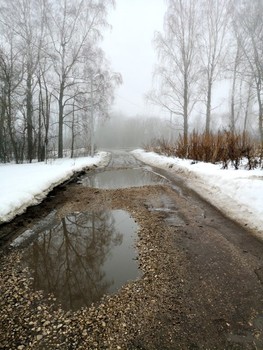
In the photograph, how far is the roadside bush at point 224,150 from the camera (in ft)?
24.2

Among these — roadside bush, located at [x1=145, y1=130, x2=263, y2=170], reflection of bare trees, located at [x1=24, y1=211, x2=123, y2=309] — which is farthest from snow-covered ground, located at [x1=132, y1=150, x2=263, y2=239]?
reflection of bare trees, located at [x1=24, y1=211, x2=123, y2=309]

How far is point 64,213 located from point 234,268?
3.30m

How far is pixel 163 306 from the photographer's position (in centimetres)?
197

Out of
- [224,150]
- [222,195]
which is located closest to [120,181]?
[224,150]

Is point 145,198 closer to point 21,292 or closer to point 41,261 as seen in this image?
point 41,261

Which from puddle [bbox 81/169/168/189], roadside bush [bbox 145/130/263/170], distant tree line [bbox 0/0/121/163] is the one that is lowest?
puddle [bbox 81/169/168/189]

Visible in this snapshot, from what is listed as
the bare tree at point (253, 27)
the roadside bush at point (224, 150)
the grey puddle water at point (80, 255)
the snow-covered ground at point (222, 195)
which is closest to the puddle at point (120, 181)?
the snow-covered ground at point (222, 195)

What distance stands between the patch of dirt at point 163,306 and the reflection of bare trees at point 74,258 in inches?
5.5

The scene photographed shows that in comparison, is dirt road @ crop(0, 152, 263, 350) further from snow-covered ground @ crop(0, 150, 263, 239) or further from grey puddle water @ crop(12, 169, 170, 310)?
snow-covered ground @ crop(0, 150, 263, 239)

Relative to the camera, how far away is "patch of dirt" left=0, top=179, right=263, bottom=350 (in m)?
1.63

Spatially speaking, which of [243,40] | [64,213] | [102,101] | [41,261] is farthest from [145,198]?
[243,40]

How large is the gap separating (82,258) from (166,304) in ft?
4.20

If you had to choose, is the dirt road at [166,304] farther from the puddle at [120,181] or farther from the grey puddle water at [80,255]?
the puddle at [120,181]

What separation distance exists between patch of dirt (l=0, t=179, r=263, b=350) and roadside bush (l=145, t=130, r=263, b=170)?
4.90m
